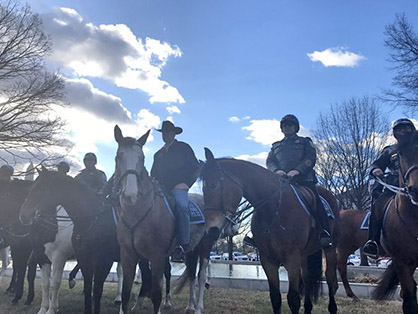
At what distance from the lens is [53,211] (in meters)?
7.94

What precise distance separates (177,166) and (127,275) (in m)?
2.14

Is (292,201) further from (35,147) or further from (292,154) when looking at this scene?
(35,147)

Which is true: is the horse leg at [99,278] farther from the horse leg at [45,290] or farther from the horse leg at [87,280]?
the horse leg at [45,290]

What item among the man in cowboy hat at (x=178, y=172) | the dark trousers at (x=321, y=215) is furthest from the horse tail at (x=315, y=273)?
the man in cowboy hat at (x=178, y=172)

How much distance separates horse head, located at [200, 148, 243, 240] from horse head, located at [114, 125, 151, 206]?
1051mm

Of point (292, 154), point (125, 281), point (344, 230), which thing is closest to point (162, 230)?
point (125, 281)

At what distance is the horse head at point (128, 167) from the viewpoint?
5.53 metres

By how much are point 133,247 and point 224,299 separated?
4729mm

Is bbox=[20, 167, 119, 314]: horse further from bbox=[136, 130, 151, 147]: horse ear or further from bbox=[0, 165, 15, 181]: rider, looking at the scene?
bbox=[0, 165, 15, 181]: rider

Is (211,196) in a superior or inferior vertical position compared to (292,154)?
inferior

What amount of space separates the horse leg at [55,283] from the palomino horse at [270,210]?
13.0ft

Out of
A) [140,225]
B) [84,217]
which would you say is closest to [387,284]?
[140,225]

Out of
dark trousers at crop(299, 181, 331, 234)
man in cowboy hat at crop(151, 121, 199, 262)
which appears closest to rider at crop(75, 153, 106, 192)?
man in cowboy hat at crop(151, 121, 199, 262)

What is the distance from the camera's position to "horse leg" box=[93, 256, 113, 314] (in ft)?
22.0
